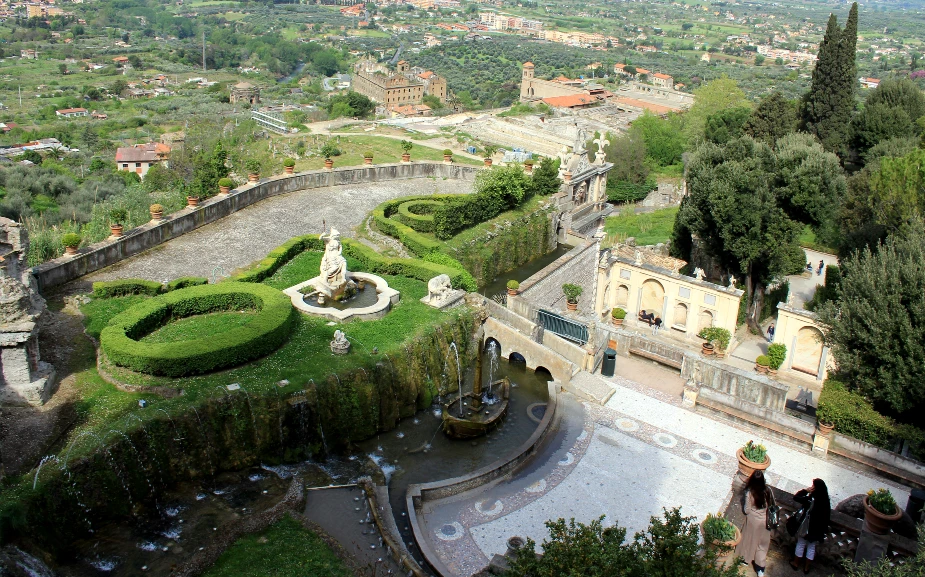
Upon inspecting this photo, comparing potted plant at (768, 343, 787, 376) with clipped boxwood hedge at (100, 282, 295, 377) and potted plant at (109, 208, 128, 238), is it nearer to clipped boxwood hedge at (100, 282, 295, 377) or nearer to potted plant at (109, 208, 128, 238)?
clipped boxwood hedge at (100, 282, 295, 377)

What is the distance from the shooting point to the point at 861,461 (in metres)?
22.7

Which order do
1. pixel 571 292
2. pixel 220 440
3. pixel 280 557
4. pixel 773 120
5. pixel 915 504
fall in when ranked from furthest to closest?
pixel 773 120
pixel 571 292
pixel 220 440
pixel 280 557
pixel 915 504

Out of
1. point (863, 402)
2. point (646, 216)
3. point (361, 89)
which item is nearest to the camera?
point (863, 402)

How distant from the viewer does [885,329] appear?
2320 centimetres

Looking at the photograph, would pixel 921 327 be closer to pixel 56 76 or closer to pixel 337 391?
pixel 337 391

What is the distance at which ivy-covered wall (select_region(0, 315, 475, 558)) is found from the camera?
17281 mm

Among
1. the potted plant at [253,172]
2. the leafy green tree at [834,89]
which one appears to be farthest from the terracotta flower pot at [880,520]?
the leafy green tree at [834,89]

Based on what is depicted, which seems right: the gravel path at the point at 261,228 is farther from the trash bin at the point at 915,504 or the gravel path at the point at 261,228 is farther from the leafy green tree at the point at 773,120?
the leafy green tree at the point at 773,120

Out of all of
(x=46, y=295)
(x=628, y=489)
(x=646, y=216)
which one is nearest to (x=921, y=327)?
(x=628, y=489)

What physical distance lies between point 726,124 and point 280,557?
61457 mm

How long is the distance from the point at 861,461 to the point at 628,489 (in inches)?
295

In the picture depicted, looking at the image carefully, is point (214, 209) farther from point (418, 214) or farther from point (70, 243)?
point (418, 214)

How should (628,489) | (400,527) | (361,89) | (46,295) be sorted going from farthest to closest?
(361,89), (46,295), (628,489), (400,527)

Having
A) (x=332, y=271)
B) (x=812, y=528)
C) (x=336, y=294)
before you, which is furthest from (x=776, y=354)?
(x=332, y=271)
